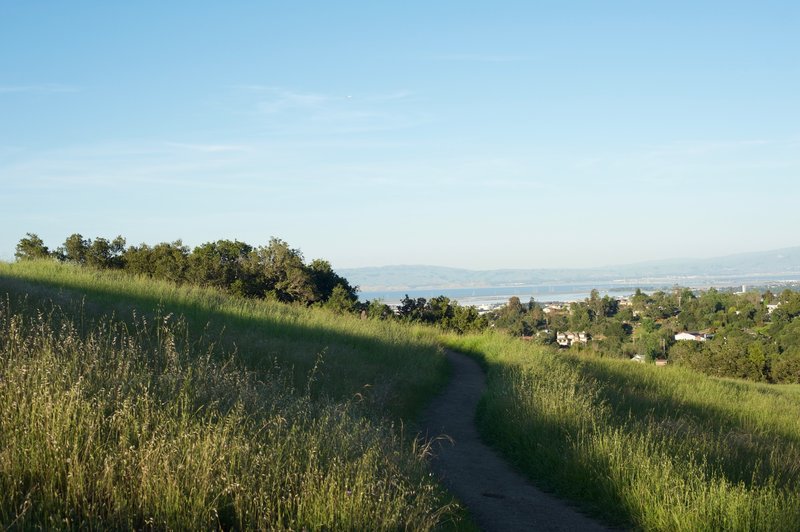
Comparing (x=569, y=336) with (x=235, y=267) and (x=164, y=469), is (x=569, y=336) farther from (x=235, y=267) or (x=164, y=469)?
(x=164, y=469)

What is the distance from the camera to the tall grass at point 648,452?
22.2 ft

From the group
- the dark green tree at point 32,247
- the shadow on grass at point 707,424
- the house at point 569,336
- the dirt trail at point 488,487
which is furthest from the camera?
the house at point 569,336

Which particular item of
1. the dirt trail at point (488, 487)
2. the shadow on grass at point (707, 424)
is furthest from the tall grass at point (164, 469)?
the shadow on grass at point (707, 424)

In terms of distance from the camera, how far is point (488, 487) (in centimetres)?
825

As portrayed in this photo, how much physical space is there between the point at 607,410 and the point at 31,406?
9.10 meters

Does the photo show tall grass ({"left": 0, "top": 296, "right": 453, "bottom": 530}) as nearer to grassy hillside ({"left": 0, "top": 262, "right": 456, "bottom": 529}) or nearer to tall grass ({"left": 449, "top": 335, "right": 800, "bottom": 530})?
grassy hillside ({"left": 0, "top": 262, "right": 456, "bottom": 529})

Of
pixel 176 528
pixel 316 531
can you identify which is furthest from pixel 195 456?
pixel 316 531

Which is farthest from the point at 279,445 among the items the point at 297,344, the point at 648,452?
the point at 297,344

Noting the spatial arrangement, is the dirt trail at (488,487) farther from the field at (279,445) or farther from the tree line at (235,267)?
the tree line at (235,267)

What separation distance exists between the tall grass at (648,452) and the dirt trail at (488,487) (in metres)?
0.30

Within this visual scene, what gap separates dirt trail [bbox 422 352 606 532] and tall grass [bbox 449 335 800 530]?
299mm

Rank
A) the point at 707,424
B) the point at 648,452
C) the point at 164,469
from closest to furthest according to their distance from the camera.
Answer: the point at 164,469 → the point at 648,452 → the point at 707,424

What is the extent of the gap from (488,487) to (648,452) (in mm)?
2110

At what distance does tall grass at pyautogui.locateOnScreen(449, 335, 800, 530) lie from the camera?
22.2ft
